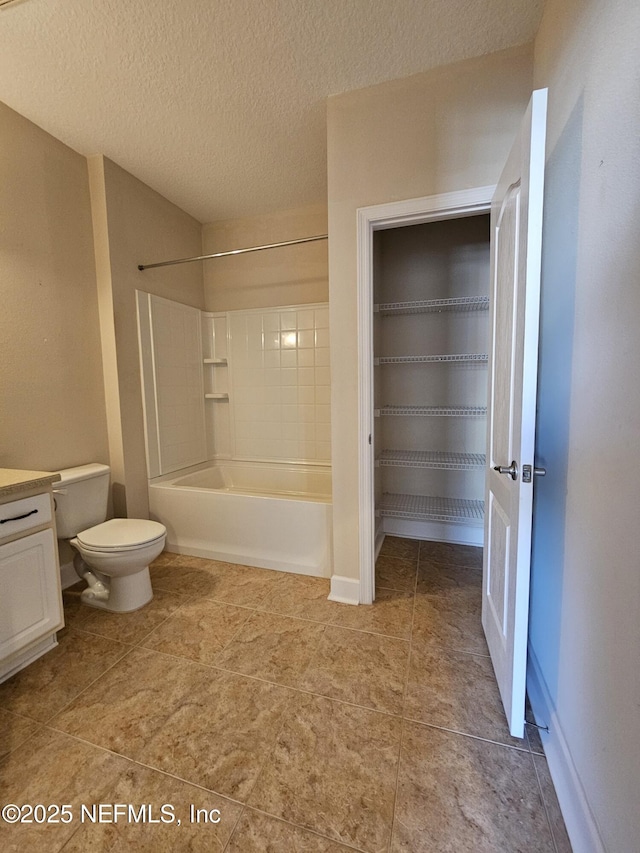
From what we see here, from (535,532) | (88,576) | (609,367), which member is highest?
(609,367)

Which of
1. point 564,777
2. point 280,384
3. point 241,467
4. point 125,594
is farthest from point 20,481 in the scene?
point 564,777

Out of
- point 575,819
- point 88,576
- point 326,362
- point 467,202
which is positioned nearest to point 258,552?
point 88,576

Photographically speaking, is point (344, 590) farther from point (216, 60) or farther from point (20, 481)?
point (216, 60)

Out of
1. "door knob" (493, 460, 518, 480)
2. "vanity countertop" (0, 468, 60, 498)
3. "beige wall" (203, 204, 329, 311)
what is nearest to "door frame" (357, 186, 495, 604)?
"door knob" (493, 460, 518, 480)

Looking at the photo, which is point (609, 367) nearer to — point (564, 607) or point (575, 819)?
point (564, 607)

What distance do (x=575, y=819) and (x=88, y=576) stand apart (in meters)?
2.23

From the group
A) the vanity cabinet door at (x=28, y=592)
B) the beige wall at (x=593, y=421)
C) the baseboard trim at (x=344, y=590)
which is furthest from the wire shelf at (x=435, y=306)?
the vanity cabinet door at (x=28, y=592)

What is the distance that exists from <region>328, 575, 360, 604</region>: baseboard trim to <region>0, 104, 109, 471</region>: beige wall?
1.72 m

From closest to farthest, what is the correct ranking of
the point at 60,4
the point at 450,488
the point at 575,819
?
the point at 575,819, the point at 60,4, the point at 450,488

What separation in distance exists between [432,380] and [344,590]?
1572 millimetres

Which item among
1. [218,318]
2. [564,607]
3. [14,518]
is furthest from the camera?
[218,318]

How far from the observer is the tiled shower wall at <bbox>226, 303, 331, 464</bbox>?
2971 millimetres

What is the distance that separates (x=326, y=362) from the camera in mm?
2951

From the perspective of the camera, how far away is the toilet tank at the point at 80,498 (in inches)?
75.6
